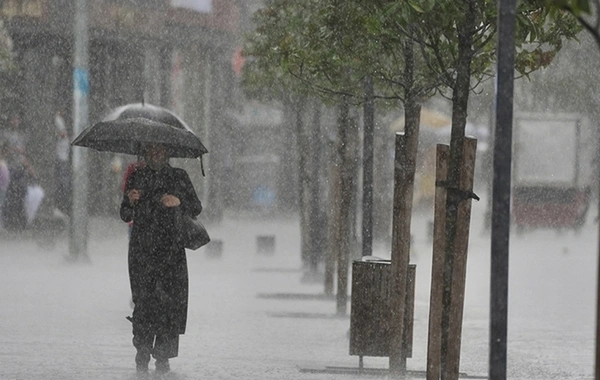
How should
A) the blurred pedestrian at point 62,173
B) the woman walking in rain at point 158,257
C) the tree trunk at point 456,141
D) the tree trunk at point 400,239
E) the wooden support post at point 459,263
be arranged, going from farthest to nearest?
the blurred pedestrian at point 62,173
the woman walking in rain at point 158,257
the tree trunk at point 400,239
the wooden support post at point 459,263
the tree trunk at point 456,141

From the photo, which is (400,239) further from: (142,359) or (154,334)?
(142,359)

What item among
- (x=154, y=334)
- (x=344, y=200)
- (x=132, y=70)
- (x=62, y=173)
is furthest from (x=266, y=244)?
(x=154, y=334)

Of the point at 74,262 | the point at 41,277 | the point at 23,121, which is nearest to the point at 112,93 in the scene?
the point at 23,121

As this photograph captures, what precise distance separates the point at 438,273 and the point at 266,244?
18.2 metres

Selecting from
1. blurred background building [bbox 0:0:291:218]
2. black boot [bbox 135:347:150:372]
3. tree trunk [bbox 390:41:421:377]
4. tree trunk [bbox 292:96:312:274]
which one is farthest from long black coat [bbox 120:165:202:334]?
blurred background building [bbox 0:0:291:218]

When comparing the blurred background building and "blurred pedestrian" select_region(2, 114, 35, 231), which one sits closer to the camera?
"blurred pedestrian" select_region(2, 114, 35, 231)

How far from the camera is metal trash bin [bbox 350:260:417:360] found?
1223 cm

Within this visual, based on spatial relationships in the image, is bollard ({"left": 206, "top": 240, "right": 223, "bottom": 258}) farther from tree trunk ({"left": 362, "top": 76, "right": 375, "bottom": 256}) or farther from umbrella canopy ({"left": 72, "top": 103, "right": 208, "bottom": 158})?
umbrella canopy ({"left": 72, "top": 103, "right": 208, "bottom": 158})

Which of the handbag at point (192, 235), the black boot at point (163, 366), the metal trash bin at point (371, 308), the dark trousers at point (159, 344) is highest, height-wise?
the handbag at point (192, 235)

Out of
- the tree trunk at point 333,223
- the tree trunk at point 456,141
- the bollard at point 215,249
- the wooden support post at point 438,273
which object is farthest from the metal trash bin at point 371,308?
the bollard at point 215,249

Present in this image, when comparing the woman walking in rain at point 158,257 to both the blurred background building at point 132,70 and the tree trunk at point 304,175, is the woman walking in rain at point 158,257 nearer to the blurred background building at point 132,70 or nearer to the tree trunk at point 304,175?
the tree trunk at point 304,175

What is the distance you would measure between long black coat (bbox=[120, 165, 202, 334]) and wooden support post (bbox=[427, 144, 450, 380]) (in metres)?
2.60

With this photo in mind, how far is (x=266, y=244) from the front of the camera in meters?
→ 28.0

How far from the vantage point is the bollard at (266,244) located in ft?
91.7
